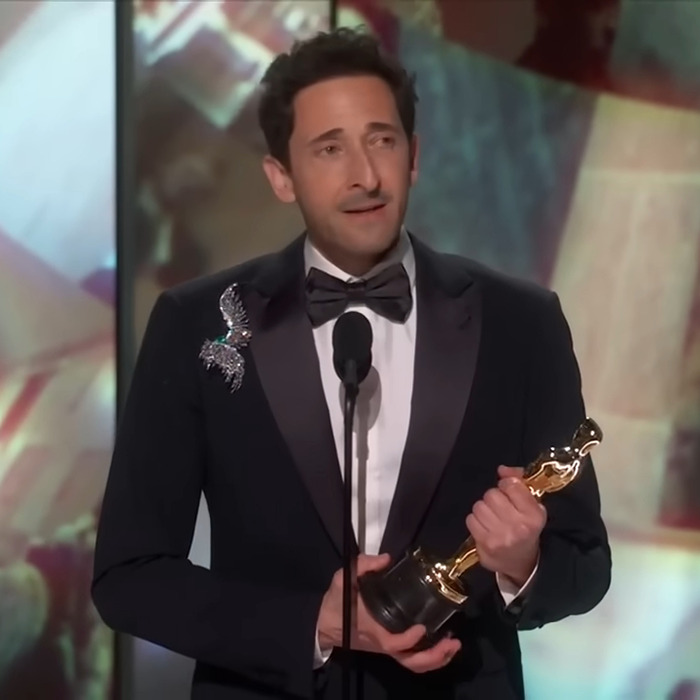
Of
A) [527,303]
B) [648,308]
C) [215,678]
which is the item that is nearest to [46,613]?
[215,678]

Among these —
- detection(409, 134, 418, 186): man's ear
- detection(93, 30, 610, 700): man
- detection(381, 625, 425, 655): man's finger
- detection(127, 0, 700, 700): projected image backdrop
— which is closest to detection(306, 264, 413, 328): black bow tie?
detection(93, 30, 610, 700): man

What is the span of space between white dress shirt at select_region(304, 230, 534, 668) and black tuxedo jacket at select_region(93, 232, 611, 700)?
0.03 meters

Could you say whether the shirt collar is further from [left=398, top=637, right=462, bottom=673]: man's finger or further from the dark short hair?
[left=398, top=637, right=462, bottom=673]: man's finger

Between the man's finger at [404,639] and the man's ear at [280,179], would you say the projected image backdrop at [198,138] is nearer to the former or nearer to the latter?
the man's ear at [280,179]

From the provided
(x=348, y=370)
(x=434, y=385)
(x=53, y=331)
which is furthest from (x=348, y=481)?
(x=53, y=331)

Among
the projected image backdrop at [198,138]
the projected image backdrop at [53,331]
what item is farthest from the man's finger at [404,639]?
the projected image backdrop at [53,331]

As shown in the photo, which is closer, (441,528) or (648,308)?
(441,528)

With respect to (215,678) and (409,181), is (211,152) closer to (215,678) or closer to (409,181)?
(409,181)

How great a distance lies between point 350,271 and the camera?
3.57ft

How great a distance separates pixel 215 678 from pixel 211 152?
2.80 feet

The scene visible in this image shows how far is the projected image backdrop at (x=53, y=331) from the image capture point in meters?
1.52

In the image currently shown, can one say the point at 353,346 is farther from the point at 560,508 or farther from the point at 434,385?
the point at 560,508

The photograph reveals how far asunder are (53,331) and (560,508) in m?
0.90

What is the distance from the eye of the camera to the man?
3.18 ft
